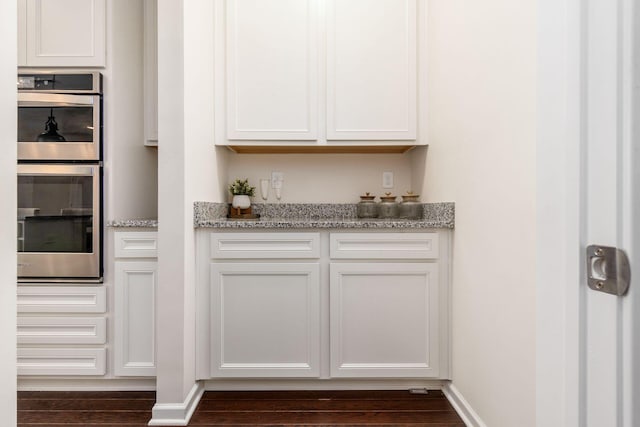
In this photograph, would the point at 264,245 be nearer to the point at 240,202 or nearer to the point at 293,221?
the point at 293,221

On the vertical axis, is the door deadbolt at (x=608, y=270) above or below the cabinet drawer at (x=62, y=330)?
above

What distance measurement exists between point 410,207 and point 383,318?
2.40ft

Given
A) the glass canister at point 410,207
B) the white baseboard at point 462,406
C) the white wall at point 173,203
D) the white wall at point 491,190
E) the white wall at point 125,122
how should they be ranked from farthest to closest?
the glass canister at point 410,207
the white wall at point 125,122
the white wall at point 173,203
the white baseboard at point 462,406
the white wall at point 491,190

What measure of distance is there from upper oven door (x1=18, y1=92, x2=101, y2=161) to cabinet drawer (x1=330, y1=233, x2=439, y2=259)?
1.34 metres

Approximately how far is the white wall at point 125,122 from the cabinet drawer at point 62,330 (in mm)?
548

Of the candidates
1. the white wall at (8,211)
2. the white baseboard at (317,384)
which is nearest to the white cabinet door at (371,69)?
the white baseboard at (317,384)

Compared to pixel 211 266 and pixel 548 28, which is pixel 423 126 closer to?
pixel 211 266

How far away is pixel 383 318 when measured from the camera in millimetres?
2137

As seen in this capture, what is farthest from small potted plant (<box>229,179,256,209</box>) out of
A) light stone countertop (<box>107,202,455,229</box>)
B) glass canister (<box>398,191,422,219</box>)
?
glass canister (<box>398,191,422,219</box>)

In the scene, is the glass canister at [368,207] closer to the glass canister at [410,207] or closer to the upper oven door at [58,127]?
the glass canister at [410,207]

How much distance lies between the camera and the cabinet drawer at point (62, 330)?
7.00 ft

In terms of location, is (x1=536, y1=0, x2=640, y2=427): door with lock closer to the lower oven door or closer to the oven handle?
the lower oven door

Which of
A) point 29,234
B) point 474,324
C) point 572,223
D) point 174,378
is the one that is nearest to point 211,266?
point 174,378

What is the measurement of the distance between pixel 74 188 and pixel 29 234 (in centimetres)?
33
